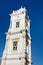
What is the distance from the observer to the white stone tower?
100ft

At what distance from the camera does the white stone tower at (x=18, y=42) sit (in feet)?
100

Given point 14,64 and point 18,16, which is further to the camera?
point 18,16

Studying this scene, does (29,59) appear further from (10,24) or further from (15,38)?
(10,24)

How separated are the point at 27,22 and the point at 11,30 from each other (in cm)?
489

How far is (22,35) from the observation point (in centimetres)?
3253

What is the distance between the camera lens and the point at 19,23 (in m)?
35.8

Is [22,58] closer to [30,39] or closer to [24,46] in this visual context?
[24,46]

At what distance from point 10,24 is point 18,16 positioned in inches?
105

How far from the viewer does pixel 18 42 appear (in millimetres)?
32344

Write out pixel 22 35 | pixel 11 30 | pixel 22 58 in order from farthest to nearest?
pixel 11 30 → pixel 22 35 → pixel 22 58

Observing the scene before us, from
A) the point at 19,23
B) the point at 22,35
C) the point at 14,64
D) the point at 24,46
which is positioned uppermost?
the point at 19,23

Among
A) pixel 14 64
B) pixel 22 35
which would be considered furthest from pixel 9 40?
pixel 14 64

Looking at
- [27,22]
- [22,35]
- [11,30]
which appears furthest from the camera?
[27,22]

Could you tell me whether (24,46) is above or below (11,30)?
below
